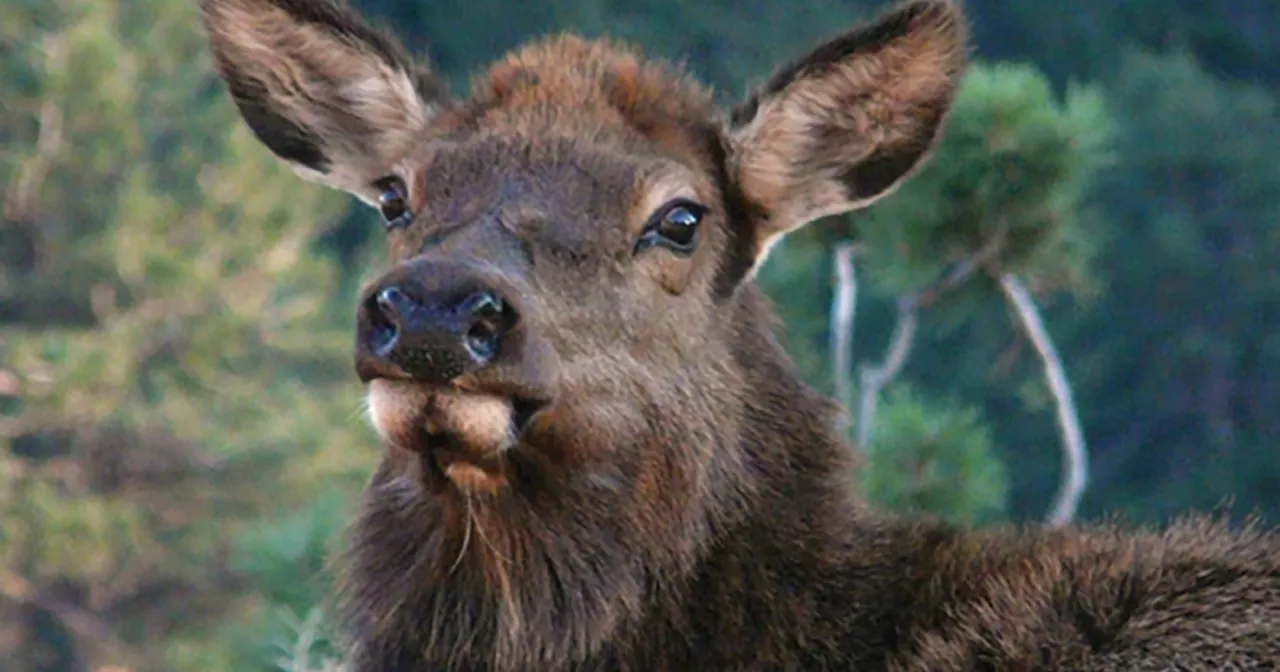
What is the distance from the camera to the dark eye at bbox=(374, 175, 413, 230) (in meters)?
4.33

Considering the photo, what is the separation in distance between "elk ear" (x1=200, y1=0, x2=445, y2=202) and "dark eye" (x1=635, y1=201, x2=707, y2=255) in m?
0.74

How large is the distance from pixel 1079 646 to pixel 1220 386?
17864 mm

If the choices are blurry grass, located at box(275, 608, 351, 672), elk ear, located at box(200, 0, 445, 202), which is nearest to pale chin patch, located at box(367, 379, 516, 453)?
elk ear, located at box(200, 0, 445, 202)

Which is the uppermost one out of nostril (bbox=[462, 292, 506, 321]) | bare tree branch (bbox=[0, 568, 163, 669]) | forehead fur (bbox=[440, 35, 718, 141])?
forehead fur (bbox=[440, 35, 718, 141])

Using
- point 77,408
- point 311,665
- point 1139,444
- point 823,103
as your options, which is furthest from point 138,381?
point 823,103

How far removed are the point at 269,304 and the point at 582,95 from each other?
20.9 metres

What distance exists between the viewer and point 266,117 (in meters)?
5.01

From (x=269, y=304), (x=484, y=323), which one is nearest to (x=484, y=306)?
(x=484, y=323)

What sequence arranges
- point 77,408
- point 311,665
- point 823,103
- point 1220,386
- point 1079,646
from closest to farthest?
point 1079,646 → point 823,103 → point 311,665 → point 1220,386 → point 77,408

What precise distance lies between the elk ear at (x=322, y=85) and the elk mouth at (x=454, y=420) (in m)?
1.13

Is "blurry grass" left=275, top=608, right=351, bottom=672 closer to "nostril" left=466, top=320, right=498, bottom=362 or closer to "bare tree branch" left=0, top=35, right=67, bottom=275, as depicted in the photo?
"nostril" left=466, top=320, right=498, bottom=362

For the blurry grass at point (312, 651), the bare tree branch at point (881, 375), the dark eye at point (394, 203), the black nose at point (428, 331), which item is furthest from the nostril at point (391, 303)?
the bare tree branch at point (881, 375)

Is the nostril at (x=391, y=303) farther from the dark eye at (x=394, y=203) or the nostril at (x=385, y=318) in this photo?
the dark eye at (x=394, y=203)

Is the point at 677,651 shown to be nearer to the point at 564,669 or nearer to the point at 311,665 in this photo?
the point at 564,669
